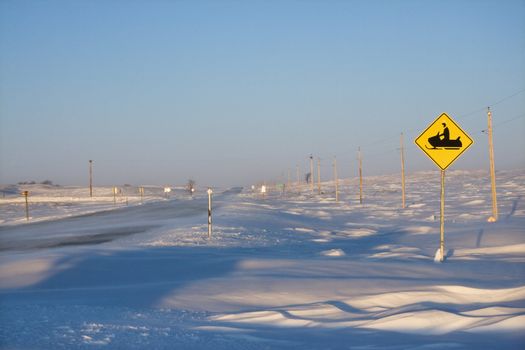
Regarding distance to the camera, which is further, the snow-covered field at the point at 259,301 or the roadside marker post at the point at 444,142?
the roadside marker post at the point at 444,142

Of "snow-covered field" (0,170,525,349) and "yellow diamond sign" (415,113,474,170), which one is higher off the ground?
"yellow diamond sign" (415,113,474,170)

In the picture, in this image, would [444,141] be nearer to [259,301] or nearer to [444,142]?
[444,142]

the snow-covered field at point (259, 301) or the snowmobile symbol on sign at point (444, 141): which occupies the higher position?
the snowmobile symbol on sign at point (444, 141)

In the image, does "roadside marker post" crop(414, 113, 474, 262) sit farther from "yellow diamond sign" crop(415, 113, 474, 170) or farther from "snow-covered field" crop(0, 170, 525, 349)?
"snow-covered field" crop(0, 170, 525, 349)

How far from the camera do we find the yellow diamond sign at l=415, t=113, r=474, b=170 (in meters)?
12.6

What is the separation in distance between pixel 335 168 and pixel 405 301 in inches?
2826

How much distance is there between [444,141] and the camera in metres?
12.6

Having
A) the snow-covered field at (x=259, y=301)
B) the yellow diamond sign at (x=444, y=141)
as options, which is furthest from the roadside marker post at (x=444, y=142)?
the snow-covered field at (x=259, y=301)

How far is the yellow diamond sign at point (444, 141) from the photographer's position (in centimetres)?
1258

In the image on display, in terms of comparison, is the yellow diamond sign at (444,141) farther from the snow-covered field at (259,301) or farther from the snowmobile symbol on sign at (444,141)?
the snow-covered field at (259,301)

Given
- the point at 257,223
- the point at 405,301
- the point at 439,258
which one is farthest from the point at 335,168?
the point at 405,301

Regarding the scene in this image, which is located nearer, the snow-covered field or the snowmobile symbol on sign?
the snow-covered field

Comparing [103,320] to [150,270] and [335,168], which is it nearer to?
[150,270]

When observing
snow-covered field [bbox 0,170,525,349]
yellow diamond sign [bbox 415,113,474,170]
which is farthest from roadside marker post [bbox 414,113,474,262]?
snow-covered field [bbox 0,170,525,349]
